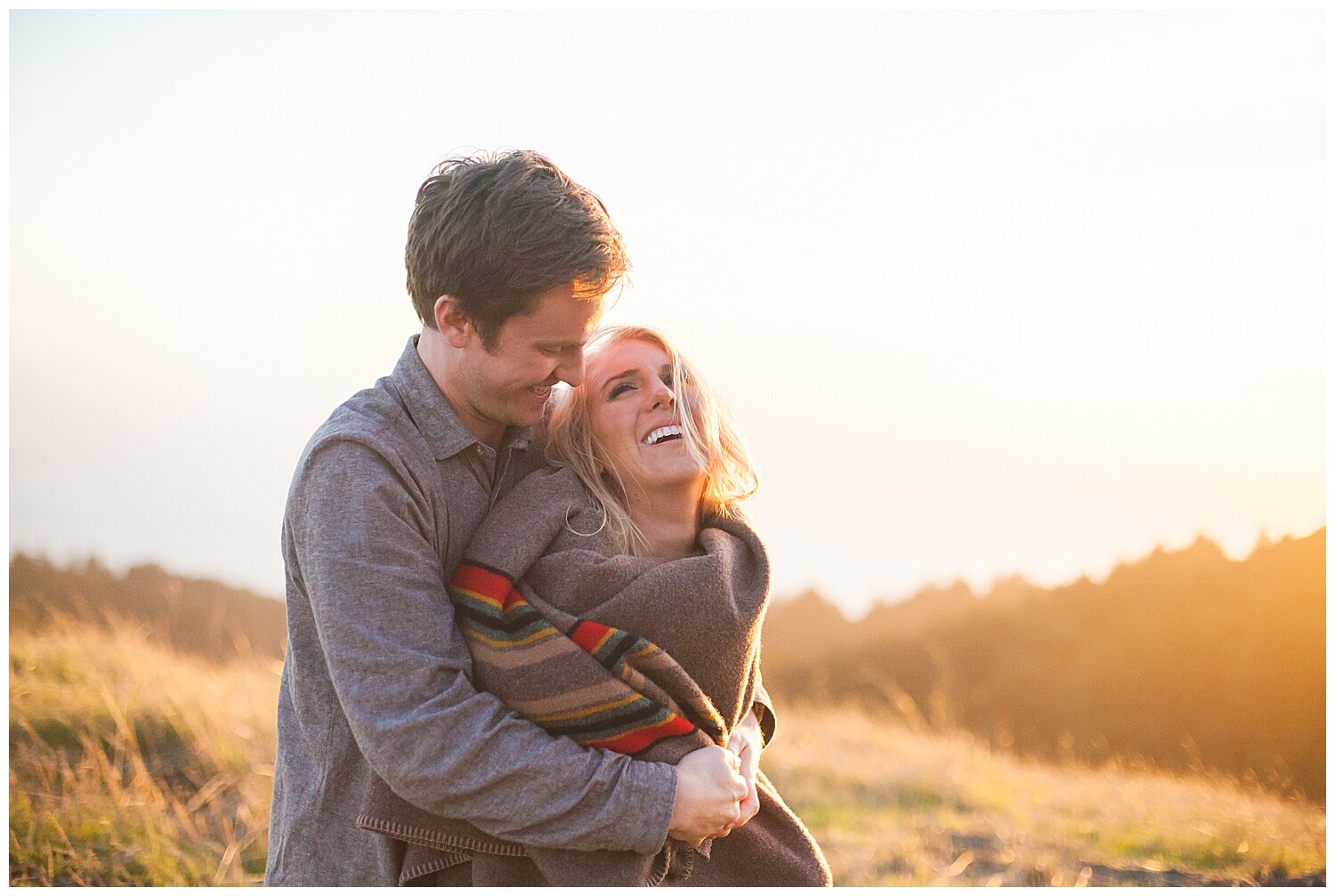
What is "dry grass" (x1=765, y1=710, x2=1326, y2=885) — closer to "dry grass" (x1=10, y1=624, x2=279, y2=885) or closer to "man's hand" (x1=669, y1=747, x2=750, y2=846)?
"dry grass" (x1=10, y1=624, x2=279, y2=885)

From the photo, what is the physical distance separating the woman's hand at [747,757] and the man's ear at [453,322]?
0.82 meters

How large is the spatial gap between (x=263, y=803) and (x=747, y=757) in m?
2.38

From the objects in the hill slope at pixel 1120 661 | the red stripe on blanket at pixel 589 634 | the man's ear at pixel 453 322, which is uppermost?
the man's ear at pixel 453 322

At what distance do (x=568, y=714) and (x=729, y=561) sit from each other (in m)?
0.39

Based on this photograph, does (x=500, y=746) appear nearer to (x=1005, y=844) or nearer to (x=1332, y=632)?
(x=1332, y=632)

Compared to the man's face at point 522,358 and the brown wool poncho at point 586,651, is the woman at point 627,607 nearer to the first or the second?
the brown wool poncho at point 586,651

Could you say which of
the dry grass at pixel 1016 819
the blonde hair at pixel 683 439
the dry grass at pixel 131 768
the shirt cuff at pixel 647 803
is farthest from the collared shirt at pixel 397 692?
the dry grass at pixel 1016 819

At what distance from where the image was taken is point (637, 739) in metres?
1.79

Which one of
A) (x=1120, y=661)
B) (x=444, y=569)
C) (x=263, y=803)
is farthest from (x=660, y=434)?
(x=1120, y=661)

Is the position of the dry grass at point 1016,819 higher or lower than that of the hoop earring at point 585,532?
lower

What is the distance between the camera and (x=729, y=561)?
1975 millimetres

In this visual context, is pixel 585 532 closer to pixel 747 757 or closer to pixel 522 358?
pixel 522 358

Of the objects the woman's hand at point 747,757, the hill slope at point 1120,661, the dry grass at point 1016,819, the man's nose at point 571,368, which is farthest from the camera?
the hill slope at point 1120,661

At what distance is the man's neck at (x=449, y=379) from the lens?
6.36ft
